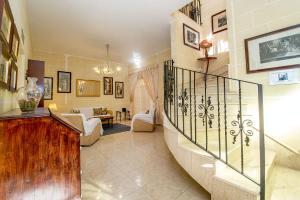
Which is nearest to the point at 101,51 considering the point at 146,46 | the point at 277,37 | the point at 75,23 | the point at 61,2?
the point at 146,46

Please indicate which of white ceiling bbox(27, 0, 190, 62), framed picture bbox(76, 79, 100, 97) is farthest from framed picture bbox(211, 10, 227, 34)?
framed picture bbox(76, 79, 100, 97)

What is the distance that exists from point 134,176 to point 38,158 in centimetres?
153

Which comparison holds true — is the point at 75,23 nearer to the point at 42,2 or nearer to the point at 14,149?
the point at 42,2

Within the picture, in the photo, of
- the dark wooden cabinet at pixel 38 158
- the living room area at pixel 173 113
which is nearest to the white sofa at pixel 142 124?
the living room area at pixel 173 113

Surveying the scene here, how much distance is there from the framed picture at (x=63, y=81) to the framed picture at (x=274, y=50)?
6.91 metres

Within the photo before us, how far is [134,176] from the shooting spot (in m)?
2.37

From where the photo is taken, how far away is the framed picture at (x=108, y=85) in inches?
317

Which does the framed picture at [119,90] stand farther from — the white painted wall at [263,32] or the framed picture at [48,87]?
the white painted wall at [263,32]

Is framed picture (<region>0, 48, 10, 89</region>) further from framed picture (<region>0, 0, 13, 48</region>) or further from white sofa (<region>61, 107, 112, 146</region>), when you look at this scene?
white sofa (<region>61, 107, 112, 146</region>)

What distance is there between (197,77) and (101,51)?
4.30 meters

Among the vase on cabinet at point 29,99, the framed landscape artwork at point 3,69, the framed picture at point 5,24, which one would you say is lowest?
the vase on cabinet at point 29,99

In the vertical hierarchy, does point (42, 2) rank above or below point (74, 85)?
above

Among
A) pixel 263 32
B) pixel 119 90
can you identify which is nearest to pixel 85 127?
pixel 263 32

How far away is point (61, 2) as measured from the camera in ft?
10.6
